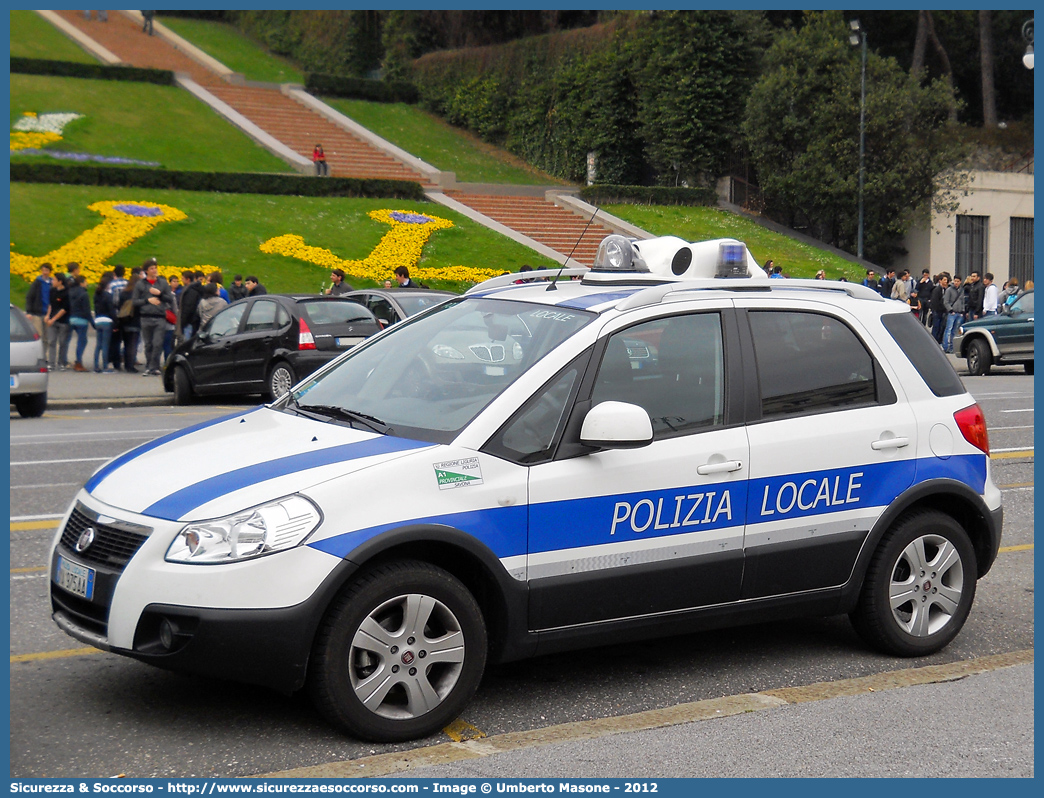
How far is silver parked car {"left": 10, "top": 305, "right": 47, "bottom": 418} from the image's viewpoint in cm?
1448

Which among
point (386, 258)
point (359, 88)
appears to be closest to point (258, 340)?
point (386, 258)

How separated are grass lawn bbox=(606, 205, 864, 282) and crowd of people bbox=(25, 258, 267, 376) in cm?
1910

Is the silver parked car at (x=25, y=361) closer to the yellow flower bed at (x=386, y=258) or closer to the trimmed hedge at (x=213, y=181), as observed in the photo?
the yellow flower bed at (x=386, y=258)

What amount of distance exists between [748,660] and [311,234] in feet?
94.3

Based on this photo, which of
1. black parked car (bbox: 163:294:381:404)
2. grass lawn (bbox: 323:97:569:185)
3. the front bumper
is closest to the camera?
the front bumper

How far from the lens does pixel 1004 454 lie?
1206 cm

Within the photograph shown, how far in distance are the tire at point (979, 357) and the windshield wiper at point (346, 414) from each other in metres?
20.0

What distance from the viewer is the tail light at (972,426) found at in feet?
17.9

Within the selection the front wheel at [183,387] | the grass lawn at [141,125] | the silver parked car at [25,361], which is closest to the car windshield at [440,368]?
the silver parked car at [25,361]

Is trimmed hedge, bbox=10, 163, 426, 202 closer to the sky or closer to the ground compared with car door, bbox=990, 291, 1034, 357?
closer to the sky

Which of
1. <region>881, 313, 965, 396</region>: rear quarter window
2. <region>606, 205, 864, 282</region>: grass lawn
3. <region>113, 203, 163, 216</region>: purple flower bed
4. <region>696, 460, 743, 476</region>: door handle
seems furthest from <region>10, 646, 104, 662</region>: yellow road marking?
<region>606, 205, 864, 282</region>: grass lawn

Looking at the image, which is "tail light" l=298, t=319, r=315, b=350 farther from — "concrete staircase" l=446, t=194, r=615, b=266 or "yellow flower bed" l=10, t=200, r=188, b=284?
"concrete staircase" l=446, t=194, r=615, b=266

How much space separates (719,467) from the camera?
4.76 metres

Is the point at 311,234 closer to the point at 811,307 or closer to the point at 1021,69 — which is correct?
the point at 811,307
